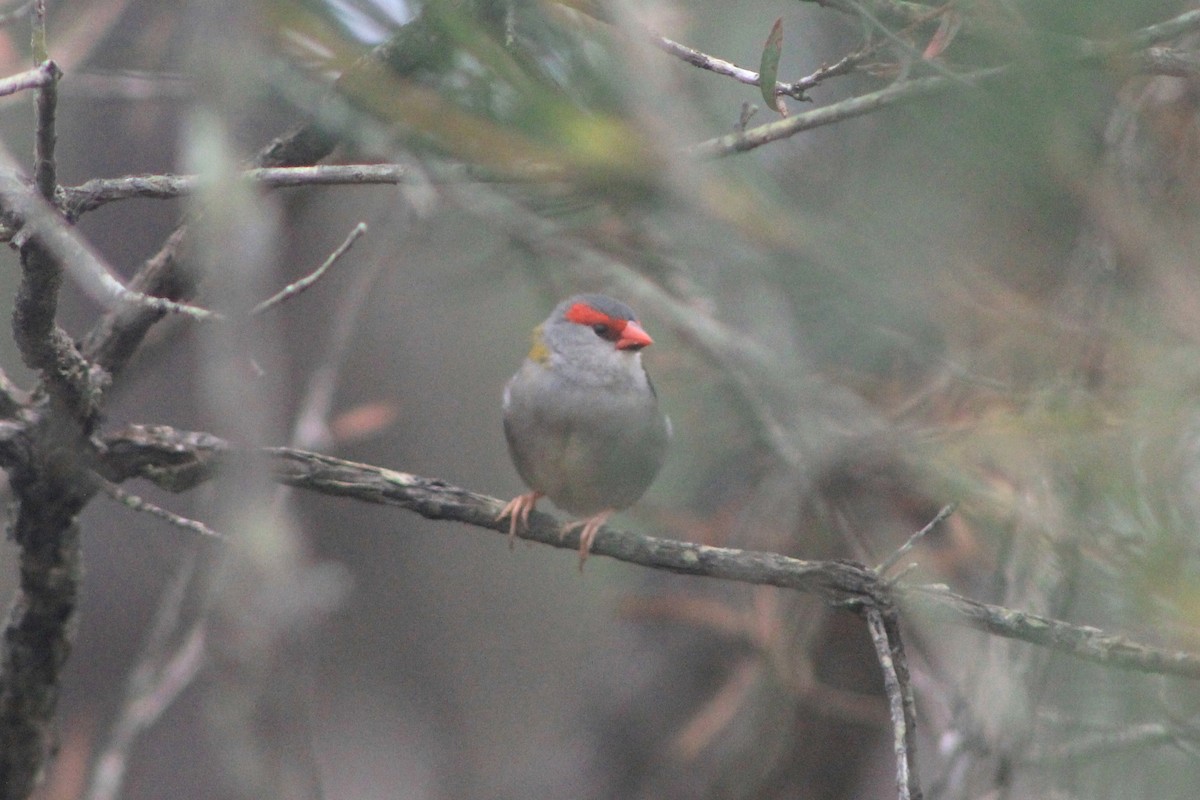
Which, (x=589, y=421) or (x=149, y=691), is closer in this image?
(x=149, y=691)

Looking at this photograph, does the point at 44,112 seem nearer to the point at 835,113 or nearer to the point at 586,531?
the point at 835,113

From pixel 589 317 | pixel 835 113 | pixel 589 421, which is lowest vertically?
pixel 835 113

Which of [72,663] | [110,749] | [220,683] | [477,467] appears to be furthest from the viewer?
[477,467]

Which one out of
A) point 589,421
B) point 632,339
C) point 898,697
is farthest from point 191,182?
point 632,339

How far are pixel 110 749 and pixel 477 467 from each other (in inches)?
200

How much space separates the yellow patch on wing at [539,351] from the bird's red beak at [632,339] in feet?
0.86

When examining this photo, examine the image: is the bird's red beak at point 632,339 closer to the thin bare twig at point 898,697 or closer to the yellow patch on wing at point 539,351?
the yellow patch on wing at point 539,351

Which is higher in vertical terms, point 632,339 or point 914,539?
point 632,339

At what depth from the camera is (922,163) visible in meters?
1.56

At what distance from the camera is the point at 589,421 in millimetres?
4090

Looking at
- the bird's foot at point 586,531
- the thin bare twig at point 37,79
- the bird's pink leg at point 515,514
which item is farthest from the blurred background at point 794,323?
the bird's pink leg at point 515,514

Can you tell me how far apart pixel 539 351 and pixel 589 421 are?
0.40 metres

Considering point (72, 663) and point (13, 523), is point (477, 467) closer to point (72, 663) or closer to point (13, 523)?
point (72, 663)

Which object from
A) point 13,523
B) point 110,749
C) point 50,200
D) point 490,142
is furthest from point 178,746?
point 490,142
